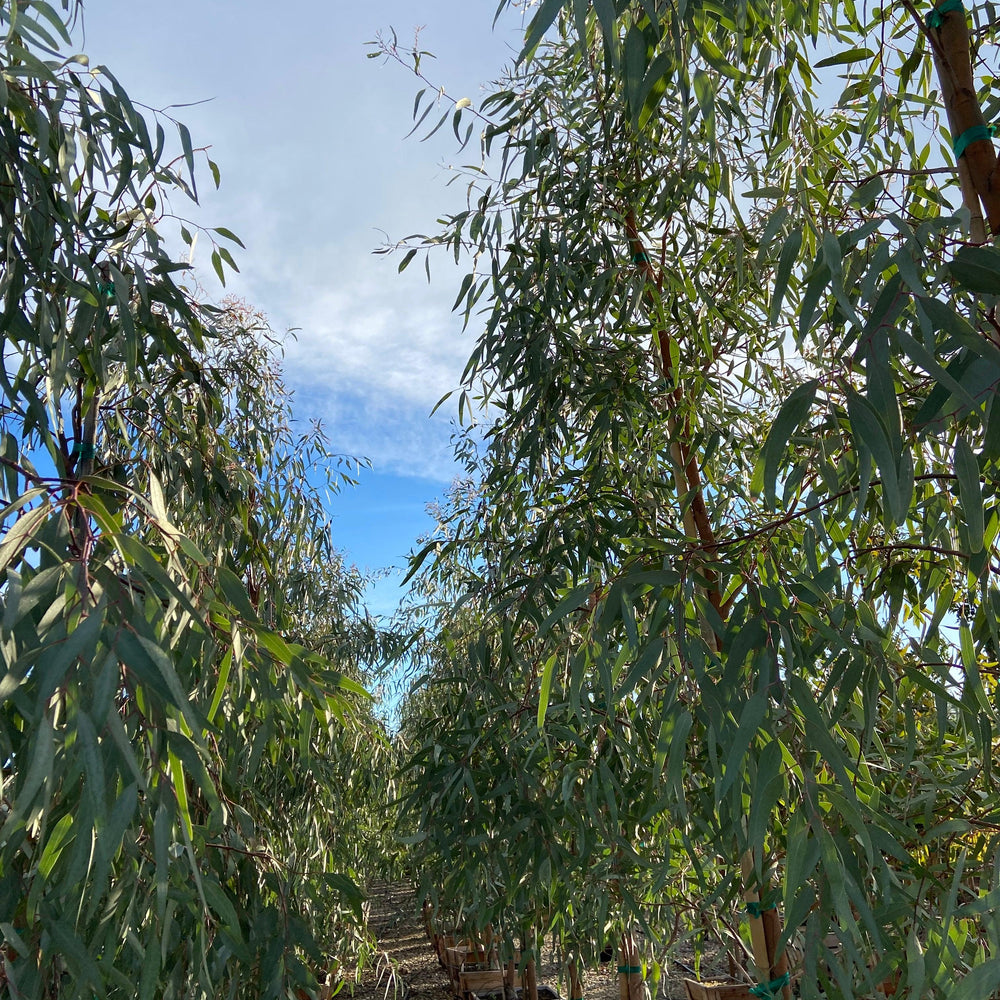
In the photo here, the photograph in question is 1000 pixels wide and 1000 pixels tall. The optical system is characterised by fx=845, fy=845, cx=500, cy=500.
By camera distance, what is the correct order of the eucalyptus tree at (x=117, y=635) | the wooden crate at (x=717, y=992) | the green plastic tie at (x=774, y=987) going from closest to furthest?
the eucalyptus tree at (x=117, y=635) → the green plastic tie at (x=774, y=987) → the wooden crate at (x=717, y=992)

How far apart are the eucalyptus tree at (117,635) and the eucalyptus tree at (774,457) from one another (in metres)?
0.48

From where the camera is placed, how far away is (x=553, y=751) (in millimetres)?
1944

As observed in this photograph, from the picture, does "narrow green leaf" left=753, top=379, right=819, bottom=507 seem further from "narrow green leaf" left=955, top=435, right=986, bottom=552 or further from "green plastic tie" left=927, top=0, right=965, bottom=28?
"green plastic tie" left=927, top=0, right=965, bottom=28

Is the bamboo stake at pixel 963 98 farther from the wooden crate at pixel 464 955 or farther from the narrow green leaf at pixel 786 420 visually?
the wooden crate at pixel 464 955

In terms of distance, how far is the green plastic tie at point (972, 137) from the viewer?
0.97m

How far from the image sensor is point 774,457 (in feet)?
2.98

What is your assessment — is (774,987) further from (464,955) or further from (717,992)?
(464,955)

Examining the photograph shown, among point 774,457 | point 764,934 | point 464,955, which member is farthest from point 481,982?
point 774,457

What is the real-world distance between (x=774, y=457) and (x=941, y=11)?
59 cm

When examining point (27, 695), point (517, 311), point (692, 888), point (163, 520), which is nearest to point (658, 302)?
point (517, 311)

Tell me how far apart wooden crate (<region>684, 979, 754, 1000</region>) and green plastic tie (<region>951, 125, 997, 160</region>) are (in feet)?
7.75

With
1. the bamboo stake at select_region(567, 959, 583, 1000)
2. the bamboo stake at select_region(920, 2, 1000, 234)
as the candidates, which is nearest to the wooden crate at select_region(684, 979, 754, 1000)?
the bamboo stake at select_region(567, 959, 583, 1000)

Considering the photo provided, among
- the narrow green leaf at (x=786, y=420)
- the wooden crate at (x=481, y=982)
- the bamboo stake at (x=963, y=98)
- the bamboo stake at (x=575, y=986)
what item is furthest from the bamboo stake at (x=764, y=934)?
the wooden crate at (x=481, y=982)

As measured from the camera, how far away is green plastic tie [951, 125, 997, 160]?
97 centimetres
